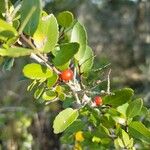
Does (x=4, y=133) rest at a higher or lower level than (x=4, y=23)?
lower

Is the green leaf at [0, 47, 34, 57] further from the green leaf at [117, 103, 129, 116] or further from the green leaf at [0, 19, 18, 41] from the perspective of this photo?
the green leaf at [117, 103, 129, 116]

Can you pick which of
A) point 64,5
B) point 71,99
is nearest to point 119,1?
point 64,5

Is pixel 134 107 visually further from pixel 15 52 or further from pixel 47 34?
pixel 15 52

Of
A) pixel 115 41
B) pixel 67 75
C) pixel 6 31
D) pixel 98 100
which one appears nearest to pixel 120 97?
pixel 98 100

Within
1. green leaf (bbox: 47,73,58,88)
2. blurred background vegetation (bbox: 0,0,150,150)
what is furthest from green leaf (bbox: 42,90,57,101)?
blurred background vegetation (bbox: 0,0,150,150)

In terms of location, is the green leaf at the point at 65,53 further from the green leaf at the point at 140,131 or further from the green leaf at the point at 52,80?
the green leaf at the point at 140,131

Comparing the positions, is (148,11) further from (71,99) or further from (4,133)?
(71,99)
